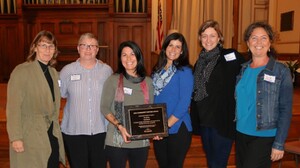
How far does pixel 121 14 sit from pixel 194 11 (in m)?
2.10

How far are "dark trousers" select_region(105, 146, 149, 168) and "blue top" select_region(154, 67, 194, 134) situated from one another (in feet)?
1.00

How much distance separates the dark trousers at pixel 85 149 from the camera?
2.58 m

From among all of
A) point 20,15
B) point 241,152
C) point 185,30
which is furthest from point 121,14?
point 241,152

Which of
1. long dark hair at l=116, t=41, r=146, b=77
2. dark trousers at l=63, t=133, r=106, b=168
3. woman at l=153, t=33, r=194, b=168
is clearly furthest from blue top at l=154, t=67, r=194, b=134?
dark trousers at l=63, t=133, r=106, b=168

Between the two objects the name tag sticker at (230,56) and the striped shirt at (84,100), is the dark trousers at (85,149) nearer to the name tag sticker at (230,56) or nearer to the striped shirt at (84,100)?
the striped shirt at (84,100)

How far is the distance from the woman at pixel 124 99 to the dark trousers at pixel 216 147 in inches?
21.3

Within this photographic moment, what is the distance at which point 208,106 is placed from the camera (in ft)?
8.18

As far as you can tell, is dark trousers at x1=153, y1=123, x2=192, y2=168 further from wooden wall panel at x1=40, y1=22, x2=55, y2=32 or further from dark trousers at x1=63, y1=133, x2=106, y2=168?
wooden wall panel at x1=40, y1=22, x2=55, y2=32

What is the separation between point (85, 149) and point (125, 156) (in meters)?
0.42

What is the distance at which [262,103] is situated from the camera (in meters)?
2.17

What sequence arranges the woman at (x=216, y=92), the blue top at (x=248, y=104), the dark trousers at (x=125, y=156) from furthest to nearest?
the woman at (x=216, y=92)
the dark trousers at (x=125, y=156)
the blue top at (x=248, y=104)

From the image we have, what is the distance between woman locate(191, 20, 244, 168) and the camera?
2.46 meters

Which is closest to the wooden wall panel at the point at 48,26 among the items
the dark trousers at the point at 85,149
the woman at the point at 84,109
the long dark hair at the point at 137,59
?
the woman at the point at 84,109

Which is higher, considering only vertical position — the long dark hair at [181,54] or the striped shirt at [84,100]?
the long dark hair at [181,54]
